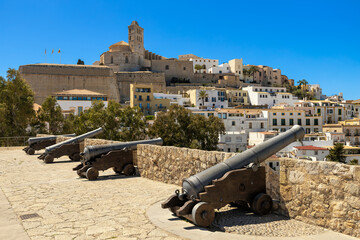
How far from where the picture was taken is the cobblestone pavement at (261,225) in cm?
416

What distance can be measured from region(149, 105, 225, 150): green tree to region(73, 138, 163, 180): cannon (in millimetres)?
21547

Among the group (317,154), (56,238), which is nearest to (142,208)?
(56,238)

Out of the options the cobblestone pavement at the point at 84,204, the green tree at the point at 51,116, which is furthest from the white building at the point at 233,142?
the cobblestone pavement at the point at 84,204

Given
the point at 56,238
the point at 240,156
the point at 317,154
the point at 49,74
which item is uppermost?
the point at 49,74

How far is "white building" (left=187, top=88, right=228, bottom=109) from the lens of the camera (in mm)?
70062

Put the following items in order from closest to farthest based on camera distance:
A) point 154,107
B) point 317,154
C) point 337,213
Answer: point 337,213 < point 317,154 < point 154,107

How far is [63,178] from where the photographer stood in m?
8.91

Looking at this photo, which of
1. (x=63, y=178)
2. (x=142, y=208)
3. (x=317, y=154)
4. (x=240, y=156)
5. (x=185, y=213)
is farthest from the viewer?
(x=317, y=154)

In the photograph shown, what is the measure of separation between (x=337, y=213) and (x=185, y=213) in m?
1.93

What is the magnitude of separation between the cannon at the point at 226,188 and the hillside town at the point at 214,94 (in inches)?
1243

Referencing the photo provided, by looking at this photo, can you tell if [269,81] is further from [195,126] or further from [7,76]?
[7,76]

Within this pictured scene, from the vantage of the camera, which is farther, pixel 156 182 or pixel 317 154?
pixel 317 154

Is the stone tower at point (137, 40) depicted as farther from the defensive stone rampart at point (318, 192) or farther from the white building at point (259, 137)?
the defensive stone rampart at point (318, 192)

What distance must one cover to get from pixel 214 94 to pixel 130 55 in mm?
29287
